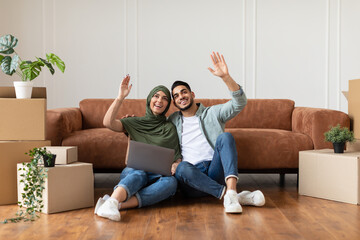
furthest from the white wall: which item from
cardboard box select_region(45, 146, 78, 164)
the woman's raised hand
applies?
cardboard box select_region(45, 146, 78, 164)

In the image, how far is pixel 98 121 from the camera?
3588mm

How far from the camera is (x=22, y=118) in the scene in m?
2.60

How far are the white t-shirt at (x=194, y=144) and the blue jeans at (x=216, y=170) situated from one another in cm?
→ 10

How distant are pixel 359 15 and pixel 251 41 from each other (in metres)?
1.33

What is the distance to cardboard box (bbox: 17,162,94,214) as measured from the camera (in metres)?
2.29

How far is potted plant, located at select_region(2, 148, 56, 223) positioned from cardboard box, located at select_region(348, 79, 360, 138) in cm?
204

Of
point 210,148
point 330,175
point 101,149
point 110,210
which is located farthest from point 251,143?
point 110,210

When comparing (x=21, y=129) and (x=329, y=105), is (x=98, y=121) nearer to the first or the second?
(x=21, y=129)

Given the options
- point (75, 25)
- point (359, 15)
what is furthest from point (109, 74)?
point (359, 15)

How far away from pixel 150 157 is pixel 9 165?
0.85 m

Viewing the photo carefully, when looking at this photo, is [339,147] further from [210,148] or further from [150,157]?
[150,157]

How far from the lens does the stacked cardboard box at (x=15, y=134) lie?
253cm

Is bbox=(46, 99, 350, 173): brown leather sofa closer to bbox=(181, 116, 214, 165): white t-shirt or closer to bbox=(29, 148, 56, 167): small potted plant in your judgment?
bbox=(181, 116, 214, 165): white t-shirt

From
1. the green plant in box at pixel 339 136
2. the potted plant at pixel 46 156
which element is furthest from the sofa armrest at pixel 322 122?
the potted plant at pixel 46 156
